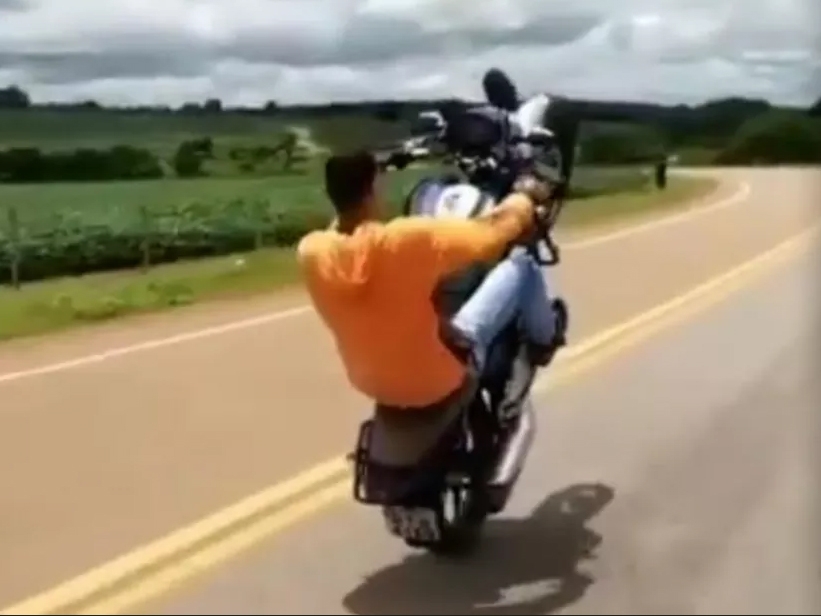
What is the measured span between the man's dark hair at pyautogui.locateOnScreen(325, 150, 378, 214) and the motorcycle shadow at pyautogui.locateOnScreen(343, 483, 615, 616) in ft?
1.45

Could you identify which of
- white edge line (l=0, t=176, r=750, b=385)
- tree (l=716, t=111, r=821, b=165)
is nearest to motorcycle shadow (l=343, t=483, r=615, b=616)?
white edge line (l=0, t=176, r=750, b=385)

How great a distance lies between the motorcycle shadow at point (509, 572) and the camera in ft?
8.12

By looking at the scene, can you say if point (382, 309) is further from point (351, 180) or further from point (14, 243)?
point (14, 243)

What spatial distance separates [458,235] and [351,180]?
0.16 meters

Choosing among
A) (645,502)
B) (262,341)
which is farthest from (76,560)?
(645,502)

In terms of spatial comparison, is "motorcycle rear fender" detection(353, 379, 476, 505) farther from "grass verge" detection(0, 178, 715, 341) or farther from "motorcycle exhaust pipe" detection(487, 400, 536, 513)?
"grass verge" detection(0, 178, 715, 341)

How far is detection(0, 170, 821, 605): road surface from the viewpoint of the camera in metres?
2.69

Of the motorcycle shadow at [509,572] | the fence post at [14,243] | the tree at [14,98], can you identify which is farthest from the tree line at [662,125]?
the fence post at [14,243]

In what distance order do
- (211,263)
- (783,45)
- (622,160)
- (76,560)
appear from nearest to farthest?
(783,45) → (622,160) → (76,560) → (211,263)

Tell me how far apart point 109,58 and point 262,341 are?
452 mm

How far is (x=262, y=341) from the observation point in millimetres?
2939

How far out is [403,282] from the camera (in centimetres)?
247

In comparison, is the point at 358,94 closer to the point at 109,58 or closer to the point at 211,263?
the point at 109,58

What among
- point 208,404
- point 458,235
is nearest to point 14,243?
point 208,404
